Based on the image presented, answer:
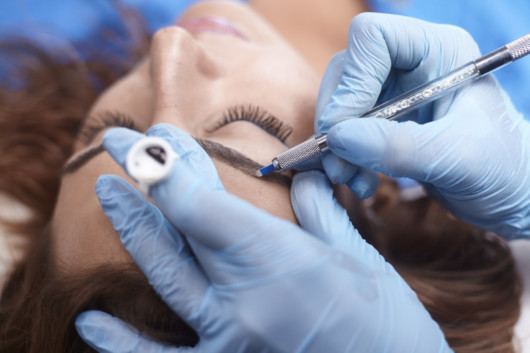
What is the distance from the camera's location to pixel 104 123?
3.07 ft

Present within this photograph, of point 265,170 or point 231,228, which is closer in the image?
point 231,228

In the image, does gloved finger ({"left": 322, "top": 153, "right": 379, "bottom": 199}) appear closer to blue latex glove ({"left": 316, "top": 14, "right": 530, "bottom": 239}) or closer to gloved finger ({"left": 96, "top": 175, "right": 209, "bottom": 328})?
blue latex glove ({"left": 316, "top": 14, "right": 530, "bottom": 239})

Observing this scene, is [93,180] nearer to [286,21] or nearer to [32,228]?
[32,228]

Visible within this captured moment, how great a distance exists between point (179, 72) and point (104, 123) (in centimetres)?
22

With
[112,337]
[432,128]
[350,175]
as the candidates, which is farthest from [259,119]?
[112,337]

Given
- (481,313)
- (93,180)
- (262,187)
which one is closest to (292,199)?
(262,187)

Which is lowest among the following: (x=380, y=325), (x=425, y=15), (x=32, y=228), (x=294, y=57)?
(x=32, y=228)

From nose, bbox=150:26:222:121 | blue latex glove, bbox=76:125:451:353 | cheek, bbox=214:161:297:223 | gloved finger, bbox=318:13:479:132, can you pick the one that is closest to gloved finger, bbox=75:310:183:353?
blue latex glove, bbox=76:125:451:353

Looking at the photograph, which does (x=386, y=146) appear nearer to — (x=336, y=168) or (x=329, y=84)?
(x=336, y=168)

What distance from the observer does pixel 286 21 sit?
1.53 meters

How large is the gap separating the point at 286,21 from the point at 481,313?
3.76ft

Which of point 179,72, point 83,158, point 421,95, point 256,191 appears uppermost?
point 421,95

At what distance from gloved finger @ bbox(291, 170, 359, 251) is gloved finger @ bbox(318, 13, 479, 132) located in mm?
111

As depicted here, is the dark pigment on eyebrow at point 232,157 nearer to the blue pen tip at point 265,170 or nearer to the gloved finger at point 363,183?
the blue pen tip at point 265,170
